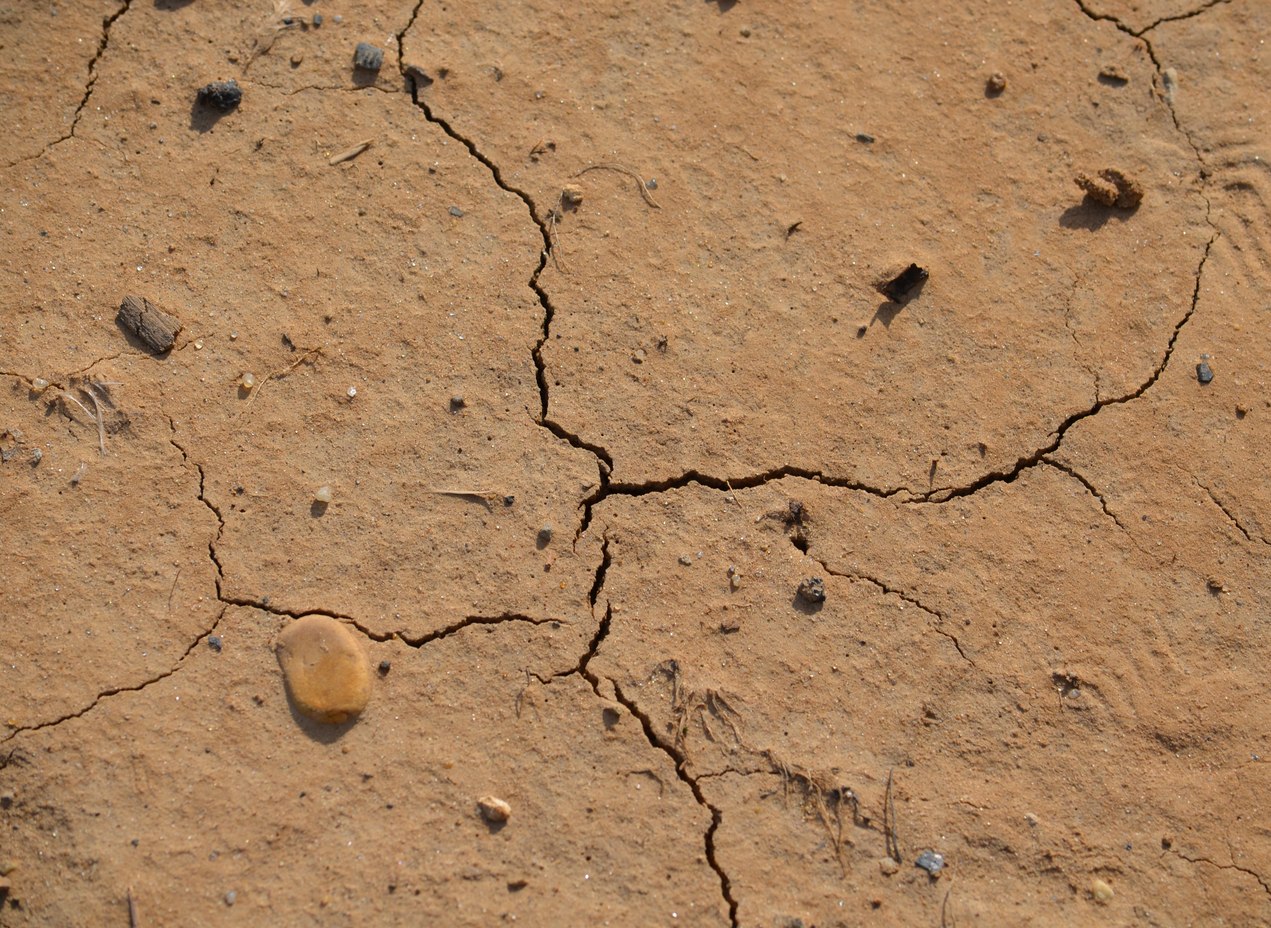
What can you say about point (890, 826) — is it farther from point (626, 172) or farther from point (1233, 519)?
point (626, 172)

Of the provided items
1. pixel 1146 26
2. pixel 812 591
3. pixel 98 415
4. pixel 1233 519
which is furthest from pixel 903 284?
pixel 98 415

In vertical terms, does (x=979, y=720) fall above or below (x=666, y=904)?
above

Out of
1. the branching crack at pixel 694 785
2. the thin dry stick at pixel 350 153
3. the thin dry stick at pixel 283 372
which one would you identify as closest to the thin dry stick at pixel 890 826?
the branching crack at pixel 694 785

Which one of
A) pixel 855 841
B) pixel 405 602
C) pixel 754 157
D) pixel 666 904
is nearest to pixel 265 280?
pixel 405 602

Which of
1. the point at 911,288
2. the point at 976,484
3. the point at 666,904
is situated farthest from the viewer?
the point at 911,288

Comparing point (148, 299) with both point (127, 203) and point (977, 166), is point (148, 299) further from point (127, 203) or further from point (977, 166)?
point (977, 166)

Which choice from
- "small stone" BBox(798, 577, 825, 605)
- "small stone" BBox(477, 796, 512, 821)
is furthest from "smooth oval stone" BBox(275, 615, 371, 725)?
"small stone" BBox(798, 577, 825, 605)

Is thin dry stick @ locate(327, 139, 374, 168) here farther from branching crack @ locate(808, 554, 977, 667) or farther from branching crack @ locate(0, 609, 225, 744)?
branching crack @ locate(808, 554, 977, 667)
